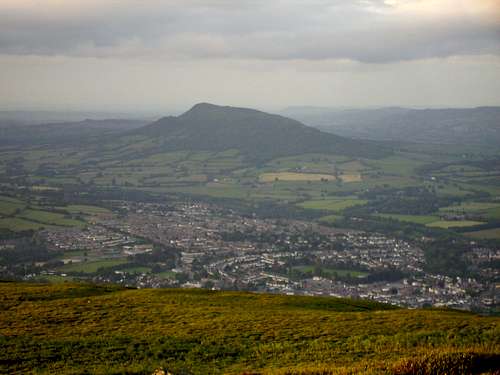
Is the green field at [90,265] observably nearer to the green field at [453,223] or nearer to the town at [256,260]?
the town at [256,260]

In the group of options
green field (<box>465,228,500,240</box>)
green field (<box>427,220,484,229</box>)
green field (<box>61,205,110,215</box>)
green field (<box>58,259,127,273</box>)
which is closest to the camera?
green field (<box>58,259,127,273</box>)

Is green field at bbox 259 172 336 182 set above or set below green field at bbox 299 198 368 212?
above

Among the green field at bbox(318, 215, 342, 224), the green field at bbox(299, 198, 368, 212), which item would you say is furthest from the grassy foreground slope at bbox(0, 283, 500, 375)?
the green field at bbox(299, 198, 368, 212)

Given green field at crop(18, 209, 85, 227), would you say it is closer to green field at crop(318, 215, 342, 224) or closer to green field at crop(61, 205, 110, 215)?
green field at crop(61, 205, 110, 215)

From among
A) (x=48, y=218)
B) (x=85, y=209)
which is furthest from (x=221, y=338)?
(x=85, y=209)

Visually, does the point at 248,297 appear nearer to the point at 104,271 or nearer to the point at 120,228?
the point at 104,271

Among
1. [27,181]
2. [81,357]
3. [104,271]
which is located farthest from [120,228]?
[81,357]

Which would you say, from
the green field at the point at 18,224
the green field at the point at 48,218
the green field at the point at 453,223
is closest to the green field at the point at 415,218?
the green field at the point at 453,223

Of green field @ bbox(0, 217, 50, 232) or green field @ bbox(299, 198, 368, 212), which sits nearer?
green field @ bbox(0, 217, 50, 232)
